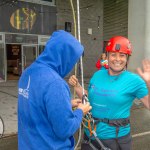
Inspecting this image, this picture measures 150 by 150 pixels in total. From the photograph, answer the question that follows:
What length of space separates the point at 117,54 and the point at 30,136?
1.16 m

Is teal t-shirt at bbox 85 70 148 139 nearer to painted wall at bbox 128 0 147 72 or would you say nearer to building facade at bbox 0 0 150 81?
painted wall at bbox 128 0 147 72

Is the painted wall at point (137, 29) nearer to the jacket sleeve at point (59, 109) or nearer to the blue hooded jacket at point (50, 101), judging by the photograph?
the blue hooded jacket at point (50, 101)

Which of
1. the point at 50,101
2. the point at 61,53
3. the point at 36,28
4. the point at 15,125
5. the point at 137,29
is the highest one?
the point at 36,28

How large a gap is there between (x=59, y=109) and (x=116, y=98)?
867 millimetres

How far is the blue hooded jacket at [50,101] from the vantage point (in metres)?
1.83

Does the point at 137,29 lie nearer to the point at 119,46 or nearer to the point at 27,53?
the point at 119,46

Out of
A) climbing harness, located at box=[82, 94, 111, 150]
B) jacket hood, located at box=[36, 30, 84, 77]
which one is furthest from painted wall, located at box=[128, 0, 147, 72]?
jacket hood, located at box=[36, 30, 84, 77]

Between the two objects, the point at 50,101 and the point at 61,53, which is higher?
the point at 61,53

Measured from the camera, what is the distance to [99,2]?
18531 millimetres

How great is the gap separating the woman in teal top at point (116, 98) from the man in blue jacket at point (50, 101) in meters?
0.56

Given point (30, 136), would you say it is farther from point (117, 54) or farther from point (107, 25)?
point (107, 25)

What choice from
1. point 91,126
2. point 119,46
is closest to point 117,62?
point 119,46

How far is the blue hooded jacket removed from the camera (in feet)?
5.99

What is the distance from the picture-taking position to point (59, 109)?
1.81 meters
